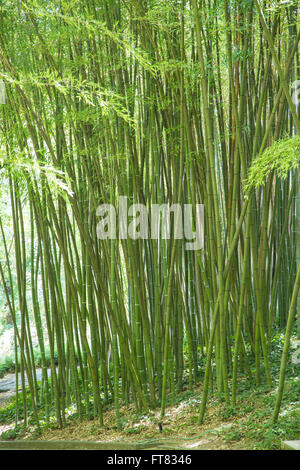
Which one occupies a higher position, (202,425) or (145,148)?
(145,148)

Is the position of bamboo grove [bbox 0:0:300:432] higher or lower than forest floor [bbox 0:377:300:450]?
higher

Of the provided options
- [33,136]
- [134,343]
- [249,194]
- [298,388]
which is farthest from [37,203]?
[298,388]

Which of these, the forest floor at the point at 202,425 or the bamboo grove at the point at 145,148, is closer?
the forest floor at the point at 202,425

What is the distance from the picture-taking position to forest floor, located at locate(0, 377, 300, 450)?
2287 millimetres

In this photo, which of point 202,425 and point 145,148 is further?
point 145,148

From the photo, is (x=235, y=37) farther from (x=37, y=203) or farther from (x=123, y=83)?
(x=37, y=203)

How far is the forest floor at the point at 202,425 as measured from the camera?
2287 millimetres

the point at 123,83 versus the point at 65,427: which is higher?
the point at 123,83

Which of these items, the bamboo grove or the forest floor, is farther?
the bamboo grove

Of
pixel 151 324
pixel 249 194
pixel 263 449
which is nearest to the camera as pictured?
pixel 263 449

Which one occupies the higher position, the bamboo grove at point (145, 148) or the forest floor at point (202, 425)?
the bamboo grove at point (145, 148)

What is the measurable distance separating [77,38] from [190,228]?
1.52m

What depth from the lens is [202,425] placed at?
8.80 ft

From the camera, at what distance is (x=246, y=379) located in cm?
315
